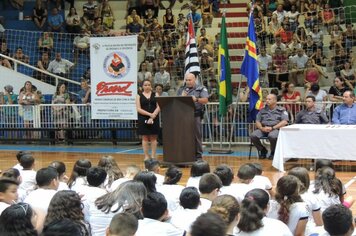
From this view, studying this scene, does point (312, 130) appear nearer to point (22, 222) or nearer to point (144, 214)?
point (144, 214)

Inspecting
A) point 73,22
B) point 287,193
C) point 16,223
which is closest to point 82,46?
point 73,22

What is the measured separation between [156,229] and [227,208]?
17.7 inches

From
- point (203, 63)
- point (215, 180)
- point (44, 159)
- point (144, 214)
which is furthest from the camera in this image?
point (203, 63)

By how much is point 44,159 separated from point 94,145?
2475 millimetres

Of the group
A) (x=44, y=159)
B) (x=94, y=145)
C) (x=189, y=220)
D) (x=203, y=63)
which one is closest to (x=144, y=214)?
(x=189, y=220)

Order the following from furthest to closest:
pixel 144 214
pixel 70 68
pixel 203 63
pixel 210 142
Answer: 1. pixel 70 68
2. pixel 203 63
3. pixel 210 142
4. pixel 144 214

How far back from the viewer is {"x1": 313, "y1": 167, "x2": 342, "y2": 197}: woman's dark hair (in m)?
5.04

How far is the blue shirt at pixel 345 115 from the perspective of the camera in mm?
9974

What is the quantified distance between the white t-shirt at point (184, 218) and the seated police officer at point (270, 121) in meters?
6.17

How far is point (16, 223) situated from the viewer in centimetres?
318

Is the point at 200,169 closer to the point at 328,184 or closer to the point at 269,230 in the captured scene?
the point at 328,184

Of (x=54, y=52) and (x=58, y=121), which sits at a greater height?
(x=54, y=52)

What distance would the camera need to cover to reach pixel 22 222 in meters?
3.19

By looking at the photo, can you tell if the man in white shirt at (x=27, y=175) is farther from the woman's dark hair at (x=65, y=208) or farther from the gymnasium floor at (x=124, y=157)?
the gymnasium floor at (x=124, y=157)
